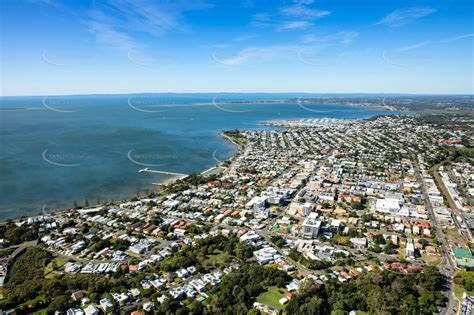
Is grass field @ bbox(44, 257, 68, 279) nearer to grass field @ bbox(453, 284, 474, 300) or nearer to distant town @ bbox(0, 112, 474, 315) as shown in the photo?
distant town @ bbox(0, 112, 474, 315)

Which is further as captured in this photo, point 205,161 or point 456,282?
point 205,161

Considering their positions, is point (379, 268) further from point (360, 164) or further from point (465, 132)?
point (465, 132)

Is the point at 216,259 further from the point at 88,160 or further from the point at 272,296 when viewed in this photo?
the point at 88,160

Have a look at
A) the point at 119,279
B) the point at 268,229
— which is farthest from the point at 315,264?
the point at 119,279

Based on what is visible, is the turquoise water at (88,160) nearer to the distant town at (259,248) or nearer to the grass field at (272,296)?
the distant town at (259,248)

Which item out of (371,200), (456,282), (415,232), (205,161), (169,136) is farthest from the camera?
(169,136)

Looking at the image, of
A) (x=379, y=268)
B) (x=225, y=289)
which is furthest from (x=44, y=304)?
(x=379, y=268)

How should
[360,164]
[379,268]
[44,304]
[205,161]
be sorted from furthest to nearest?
[205,161], [360,164], [379,268], [44,304]
